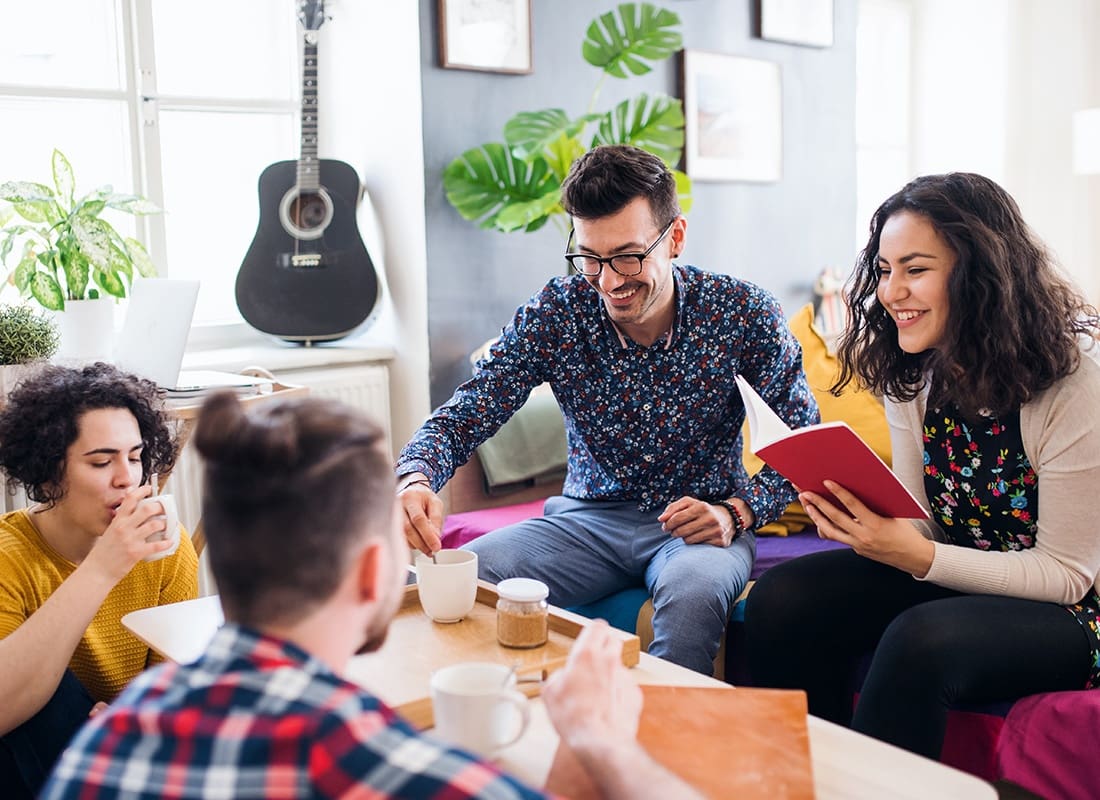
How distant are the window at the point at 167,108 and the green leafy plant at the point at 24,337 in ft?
2.58

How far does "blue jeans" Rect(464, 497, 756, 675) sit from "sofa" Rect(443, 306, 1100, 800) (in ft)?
0.19

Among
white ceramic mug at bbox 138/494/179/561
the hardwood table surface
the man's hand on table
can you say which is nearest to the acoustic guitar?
white ceramic mug at bbox 138/494/179/561

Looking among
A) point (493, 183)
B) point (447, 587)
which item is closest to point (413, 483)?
point (447, 587)

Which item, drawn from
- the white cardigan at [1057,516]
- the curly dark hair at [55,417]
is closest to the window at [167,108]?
the curly dark hair at [55,417]

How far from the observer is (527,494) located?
2.99 metres

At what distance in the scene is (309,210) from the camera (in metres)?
3.11

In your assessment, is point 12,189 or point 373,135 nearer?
point 12,189

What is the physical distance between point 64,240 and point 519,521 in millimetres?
1173

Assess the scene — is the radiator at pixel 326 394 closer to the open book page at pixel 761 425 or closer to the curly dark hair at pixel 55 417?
the curly dark hair at pixel 55 417

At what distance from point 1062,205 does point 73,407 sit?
424 centimetres

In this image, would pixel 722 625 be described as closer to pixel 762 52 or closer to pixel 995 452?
pixel 995 452

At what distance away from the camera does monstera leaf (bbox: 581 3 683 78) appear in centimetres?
317

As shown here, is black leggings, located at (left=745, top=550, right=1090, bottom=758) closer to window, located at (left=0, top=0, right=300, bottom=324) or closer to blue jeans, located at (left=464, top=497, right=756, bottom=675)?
blue jeans, located at (left=464, top=497, right=756, bottom=675)

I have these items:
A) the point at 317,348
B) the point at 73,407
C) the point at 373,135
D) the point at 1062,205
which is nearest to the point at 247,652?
the point at 73,407
